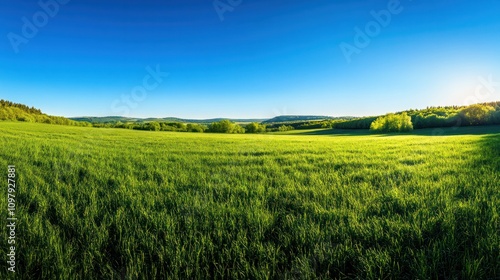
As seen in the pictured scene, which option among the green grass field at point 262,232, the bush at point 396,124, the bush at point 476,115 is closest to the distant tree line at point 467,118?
the bush at point 476,115

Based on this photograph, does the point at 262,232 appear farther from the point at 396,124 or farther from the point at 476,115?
the point at 476,115

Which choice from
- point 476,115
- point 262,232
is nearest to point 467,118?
point 476,115

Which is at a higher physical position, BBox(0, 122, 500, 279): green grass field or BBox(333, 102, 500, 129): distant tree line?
BBox(333, 102, 500, 129): distant tree line

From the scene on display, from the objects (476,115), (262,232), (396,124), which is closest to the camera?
(262,232)

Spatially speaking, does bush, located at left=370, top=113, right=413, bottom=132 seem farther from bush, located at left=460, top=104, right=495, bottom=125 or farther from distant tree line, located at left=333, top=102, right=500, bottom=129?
bush, located at left=460, top=104, right=495, bottom=125

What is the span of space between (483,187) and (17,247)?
19.6 feet

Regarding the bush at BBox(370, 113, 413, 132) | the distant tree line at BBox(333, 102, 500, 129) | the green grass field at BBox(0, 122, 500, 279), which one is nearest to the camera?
the green grass field at BBox(0, 122, 500, 279)

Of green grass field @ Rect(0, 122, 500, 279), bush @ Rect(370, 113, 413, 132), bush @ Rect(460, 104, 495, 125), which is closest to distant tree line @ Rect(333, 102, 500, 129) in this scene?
bush @ Rect(460, 104, 495, 125)

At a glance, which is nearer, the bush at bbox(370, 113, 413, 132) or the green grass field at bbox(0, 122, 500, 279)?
the green grass field at bbox(0, 122, 500, 279)

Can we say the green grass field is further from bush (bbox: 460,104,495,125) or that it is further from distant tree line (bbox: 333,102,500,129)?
bush (bbox: 460,104,495,125)

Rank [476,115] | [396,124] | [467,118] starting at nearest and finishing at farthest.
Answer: [396,124] → [476,115] → [467,118]

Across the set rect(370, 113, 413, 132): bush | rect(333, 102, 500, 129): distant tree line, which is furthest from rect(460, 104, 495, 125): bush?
rect(370, 113, 413, 132): bush

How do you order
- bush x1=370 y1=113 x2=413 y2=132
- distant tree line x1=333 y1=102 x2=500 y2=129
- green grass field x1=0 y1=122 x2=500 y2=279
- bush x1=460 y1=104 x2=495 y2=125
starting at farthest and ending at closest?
bush x1=370 y1=113 x2=413 y2=132 < bush x1=460 y1=104 x2=495 y2=125 < distant tree line x1=333 y1=102 x2=500 y2=129 < green grass field x1=0 y1=122 x2=500 y2=279

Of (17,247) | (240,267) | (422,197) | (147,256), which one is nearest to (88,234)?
(17,247)
